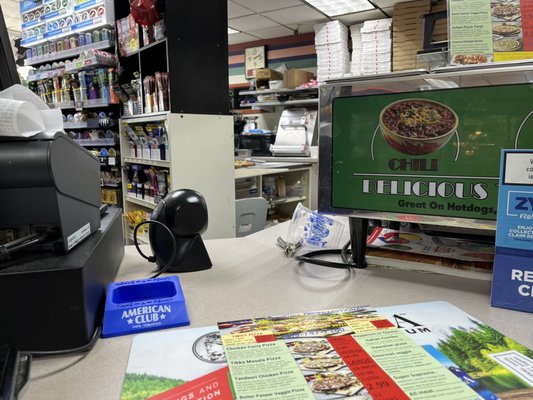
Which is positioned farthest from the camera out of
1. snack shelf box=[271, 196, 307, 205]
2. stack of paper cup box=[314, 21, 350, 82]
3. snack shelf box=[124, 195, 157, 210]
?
stack of paper cup box=[314, 21, 350, 82]

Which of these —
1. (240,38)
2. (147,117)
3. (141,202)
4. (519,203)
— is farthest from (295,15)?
(519,203)

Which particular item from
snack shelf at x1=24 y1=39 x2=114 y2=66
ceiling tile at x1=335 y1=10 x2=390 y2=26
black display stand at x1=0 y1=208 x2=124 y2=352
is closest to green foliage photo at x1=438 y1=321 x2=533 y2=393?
black display stand at x1=0 y1=208 x2=124 y2=352

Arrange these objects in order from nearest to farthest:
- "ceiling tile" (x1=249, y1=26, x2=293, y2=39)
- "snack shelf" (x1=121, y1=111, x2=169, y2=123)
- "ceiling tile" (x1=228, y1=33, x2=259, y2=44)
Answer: "snack shelf" (x1=121, y1=111, x2=169, y2=123)
"ceiling tile" (x1=249, y1=26, x2=293, y2=39)
"ceiling tile" (x1=228, y1=33, x2=259, y2=44)

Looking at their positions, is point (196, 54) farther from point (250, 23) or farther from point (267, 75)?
point (250, 23)

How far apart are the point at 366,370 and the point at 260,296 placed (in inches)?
12.4

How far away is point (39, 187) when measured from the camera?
1.97 feet

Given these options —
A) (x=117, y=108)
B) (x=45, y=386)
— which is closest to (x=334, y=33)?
(x=117, y=108)

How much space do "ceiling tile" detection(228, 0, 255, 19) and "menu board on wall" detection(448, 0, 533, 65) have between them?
433 centimetres

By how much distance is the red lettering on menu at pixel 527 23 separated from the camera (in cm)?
82

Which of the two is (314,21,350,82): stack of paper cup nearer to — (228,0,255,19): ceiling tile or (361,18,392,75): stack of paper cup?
(361,18,392,75): stack of paper cup

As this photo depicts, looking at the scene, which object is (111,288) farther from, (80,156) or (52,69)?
(52,69)

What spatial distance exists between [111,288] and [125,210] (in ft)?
8.87

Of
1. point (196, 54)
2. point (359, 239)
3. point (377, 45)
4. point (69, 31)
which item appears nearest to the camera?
point (359, 239)

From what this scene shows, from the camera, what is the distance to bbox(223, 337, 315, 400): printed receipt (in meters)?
0.46
